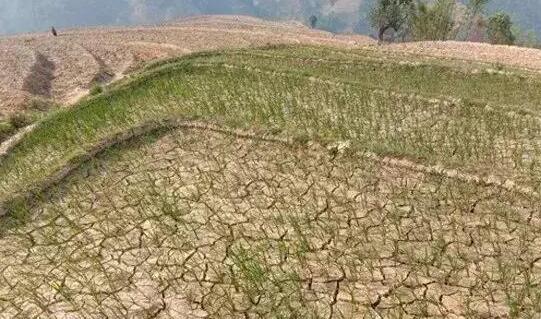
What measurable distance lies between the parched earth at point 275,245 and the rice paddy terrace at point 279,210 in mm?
24

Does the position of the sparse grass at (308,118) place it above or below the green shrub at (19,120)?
above

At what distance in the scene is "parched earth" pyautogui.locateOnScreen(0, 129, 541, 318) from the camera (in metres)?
5.49

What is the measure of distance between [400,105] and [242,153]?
485 centimetres

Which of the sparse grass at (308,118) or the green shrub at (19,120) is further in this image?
the green shrub at (19,120)

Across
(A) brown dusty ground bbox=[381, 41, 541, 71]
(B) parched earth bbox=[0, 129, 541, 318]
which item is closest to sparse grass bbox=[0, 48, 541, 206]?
(B) parched earth bbox=[0, 129, 541, 318]

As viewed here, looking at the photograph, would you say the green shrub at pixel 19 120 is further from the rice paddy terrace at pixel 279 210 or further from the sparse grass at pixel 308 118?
the rice paddy terrace at pixel 279 210

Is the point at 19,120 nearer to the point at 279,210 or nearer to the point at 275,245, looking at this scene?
the point at 279,210

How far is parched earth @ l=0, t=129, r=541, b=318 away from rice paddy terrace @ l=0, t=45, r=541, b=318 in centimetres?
2

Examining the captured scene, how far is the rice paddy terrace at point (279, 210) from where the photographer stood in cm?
561

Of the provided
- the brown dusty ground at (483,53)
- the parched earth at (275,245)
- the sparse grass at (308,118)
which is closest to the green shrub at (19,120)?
the sparse grass at (308,118)

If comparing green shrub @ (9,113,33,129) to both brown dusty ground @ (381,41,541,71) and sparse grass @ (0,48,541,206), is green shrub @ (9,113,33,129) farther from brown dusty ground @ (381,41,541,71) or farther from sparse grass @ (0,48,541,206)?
brown dusty ground @ (381,41,541,71)

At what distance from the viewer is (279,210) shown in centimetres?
733

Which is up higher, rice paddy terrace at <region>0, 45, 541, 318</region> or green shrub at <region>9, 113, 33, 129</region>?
rice paddy terrace at <region>0, 45, 541, 318</region>

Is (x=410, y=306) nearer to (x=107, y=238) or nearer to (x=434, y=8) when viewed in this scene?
(x=107, y=238)
